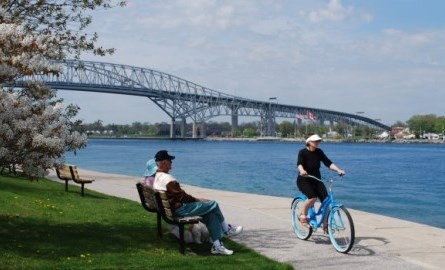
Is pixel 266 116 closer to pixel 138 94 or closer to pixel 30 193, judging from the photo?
pixel 138 94

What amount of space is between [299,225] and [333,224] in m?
0.95

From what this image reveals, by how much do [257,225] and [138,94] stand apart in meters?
124

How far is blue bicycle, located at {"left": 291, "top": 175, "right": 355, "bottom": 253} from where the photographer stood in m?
7.93

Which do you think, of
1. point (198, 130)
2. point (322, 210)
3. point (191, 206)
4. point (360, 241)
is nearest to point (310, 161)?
point (322, 210)

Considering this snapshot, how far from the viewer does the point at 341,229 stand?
8117 millimetres

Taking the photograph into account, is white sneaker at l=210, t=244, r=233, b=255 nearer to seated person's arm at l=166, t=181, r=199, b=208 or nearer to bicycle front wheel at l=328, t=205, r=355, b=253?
seated person's arm at l=166, t=181, r=199, b=208

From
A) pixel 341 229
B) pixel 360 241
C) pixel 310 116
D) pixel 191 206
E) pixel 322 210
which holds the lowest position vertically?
pixel 360 241

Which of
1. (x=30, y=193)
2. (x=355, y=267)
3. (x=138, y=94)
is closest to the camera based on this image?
(x=355, y=267)

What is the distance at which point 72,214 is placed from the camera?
33.5ft

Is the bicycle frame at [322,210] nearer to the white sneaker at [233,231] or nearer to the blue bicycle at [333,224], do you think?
the blue bicycle at [333,224]

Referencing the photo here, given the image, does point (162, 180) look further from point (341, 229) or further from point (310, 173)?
point (341, 229)

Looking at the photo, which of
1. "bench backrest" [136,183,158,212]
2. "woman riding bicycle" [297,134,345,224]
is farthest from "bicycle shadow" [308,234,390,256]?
"bench backrest" [136,183,158,212]

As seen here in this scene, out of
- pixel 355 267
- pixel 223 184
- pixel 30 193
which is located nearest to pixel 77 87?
pixel 223 184

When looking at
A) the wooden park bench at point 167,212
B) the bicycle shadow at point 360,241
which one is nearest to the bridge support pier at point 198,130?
the bicycle shadow at point 360,241
